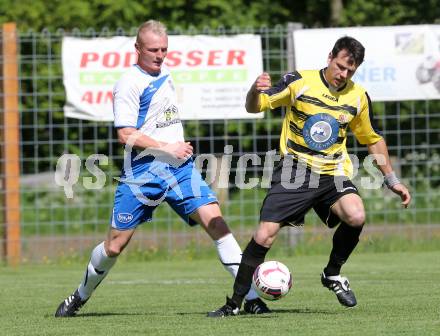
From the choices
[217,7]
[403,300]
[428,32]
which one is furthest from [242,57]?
[217,7]

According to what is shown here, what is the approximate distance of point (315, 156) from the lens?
26.7 feet

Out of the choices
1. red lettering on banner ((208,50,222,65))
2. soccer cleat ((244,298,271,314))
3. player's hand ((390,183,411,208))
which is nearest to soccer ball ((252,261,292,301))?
soccer cleat ((244,298,271,314))

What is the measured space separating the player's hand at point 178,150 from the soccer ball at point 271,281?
0.91 m

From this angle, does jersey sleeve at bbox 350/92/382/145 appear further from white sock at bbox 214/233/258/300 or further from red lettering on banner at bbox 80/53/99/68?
red lettering on banner at bbox 80/53/99/68

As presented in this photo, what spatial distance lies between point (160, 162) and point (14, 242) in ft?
20.9

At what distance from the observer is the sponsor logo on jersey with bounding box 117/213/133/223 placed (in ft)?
26.9

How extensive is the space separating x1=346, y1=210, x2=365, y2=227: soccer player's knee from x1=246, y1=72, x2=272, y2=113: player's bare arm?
38.2 inches

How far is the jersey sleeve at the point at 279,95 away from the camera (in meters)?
7.97

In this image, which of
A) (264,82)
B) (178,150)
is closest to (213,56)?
(178,150)

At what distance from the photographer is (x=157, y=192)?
8164 millimetres

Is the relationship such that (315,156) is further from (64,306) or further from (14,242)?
(14,242)

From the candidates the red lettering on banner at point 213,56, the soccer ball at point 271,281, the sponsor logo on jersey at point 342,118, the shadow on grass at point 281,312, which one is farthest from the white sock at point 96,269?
the red lettering on banner at point 213,56

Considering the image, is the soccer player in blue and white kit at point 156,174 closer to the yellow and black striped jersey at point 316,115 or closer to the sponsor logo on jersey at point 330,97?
the yellow and black striped jersey at point 316,115

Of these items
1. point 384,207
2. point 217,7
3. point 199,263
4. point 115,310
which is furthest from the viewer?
point 217,7
